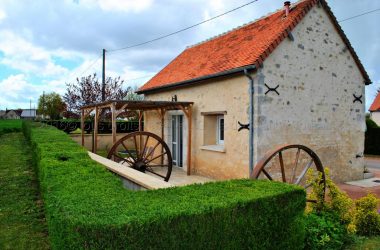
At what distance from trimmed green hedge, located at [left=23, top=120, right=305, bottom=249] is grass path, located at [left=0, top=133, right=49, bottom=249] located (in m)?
1.09

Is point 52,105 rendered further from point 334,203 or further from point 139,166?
point 334,203

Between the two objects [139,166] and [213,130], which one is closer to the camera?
[139,166]

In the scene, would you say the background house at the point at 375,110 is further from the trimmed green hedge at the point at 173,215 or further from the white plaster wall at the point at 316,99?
the trimmed green hedge at the point at 173,215

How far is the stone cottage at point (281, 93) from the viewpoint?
903 centimetres

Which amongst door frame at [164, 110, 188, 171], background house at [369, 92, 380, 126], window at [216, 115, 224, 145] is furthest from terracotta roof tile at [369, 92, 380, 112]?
window at [216, 115, 224, 145]

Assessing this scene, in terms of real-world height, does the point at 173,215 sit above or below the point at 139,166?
above

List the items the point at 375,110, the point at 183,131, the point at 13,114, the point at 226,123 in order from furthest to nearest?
the point at 13,114
the point at 375,110
the point at 183,131
the point at 226,123

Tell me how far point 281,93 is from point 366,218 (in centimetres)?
454

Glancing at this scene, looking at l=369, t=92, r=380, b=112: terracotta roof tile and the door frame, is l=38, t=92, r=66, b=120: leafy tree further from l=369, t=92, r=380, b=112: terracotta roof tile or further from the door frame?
l=369, t=92, r=380, b=112: terracotta roof tile

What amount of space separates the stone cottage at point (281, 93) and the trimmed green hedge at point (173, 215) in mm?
4938

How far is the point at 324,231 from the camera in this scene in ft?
15.6

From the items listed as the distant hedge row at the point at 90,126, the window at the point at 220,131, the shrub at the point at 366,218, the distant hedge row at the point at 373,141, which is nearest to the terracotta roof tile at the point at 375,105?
the distant hedge row at the point at 373,141

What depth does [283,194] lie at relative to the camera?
150 inches

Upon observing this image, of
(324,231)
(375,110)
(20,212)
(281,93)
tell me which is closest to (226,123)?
(281,93)
